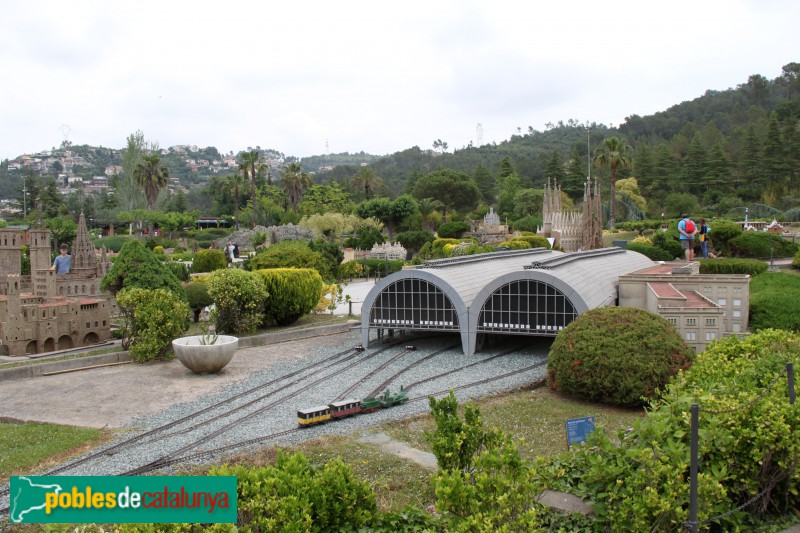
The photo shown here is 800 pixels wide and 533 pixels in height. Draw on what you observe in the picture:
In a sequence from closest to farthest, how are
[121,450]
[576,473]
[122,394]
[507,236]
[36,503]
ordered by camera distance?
[36,503]
[576,473]
[121,450]
[122,394]
[507,236]

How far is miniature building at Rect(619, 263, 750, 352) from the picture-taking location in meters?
17.9

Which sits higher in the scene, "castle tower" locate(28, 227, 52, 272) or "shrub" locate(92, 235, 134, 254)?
"castle tower" locate(28, 227, 52, 272)

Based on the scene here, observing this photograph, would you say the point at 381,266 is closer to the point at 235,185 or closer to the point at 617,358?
the point at 617,358

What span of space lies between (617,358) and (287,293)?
580 inches

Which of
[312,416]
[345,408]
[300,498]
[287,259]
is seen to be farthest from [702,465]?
[287,259]

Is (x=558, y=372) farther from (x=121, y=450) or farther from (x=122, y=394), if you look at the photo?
(x=122, y=394)

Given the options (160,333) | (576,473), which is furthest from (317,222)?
(576,473)

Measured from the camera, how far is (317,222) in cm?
6781

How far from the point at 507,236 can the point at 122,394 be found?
47.5m

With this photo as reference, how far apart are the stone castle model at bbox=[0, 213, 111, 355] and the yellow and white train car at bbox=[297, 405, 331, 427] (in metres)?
12.5

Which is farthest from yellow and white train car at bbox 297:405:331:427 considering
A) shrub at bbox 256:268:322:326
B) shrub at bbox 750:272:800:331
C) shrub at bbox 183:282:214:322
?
shrub at bbox 183:282:214:322

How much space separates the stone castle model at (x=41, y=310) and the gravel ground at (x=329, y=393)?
7.81 m

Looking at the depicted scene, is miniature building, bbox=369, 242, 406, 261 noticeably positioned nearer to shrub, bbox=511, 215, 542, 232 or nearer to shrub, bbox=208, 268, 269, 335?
shrub, bbox=511, 215, 542, 232

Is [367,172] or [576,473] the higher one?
[367,172]
